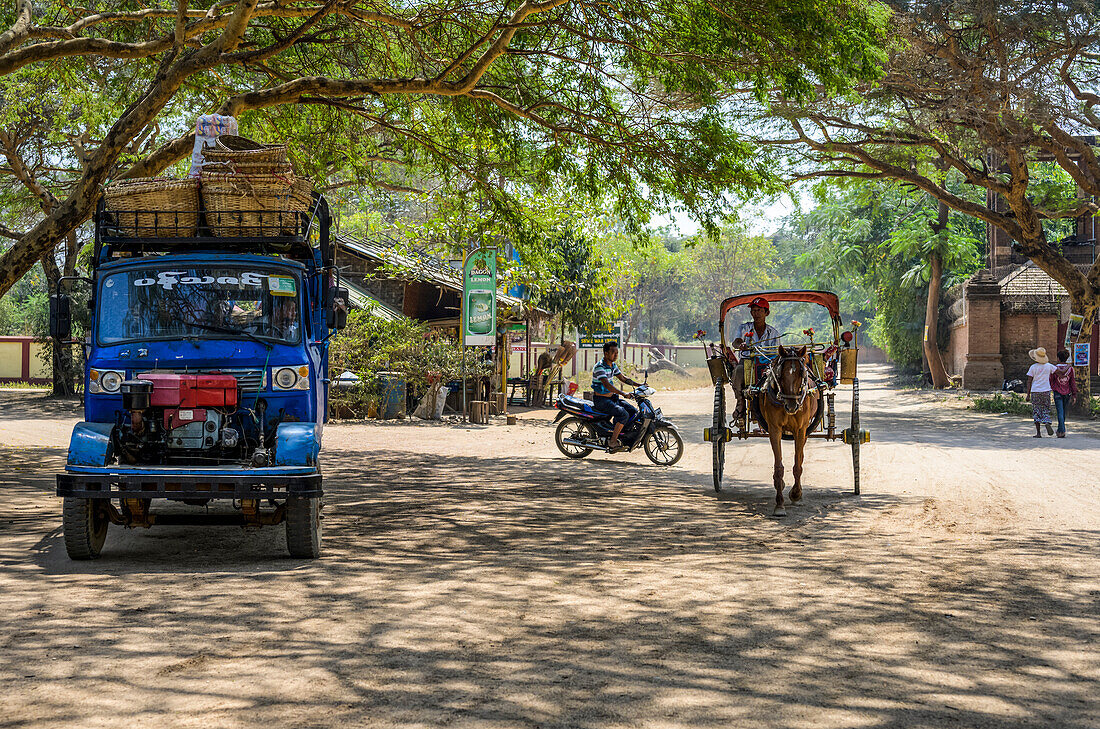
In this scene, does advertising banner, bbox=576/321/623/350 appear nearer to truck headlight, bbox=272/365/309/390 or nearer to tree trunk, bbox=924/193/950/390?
tree trunk, bbox=924/193/950/390

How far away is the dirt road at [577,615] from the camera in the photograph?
4.50 meters

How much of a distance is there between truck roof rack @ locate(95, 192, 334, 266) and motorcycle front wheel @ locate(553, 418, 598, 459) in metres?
8.20

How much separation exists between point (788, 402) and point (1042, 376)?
1269 cm

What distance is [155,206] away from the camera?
8.52m

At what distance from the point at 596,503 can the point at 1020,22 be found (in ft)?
48.9

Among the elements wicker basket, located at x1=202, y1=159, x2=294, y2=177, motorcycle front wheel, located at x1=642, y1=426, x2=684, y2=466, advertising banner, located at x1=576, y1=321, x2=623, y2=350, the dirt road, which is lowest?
the dirt road

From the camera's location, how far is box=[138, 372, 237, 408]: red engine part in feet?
25.9

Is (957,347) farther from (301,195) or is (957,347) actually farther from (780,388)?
(301,195)

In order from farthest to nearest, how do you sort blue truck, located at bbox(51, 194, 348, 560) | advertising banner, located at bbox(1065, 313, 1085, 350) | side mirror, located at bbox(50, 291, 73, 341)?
advertising banner, located at bbox(1065, 313, 1085, 350) < side mirror, located at bbox(50, 291, 73, 341) < blue truck, located at bbox(51, 194, 348, 560)

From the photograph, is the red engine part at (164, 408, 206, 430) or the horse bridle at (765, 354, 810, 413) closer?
the red engine part at (164, 408, 206, 430)

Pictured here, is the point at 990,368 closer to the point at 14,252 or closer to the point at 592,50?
the point at 592,50

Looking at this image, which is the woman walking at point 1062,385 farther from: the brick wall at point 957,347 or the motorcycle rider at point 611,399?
the brick wall at point 957,347

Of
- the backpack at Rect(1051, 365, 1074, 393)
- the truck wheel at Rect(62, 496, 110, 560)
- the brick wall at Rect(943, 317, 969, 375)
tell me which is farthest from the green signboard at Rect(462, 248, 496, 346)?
the brick wall at Rect(943, 317, 969, 375)

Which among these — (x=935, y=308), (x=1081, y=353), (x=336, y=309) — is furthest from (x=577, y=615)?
(x=935, y=308)
